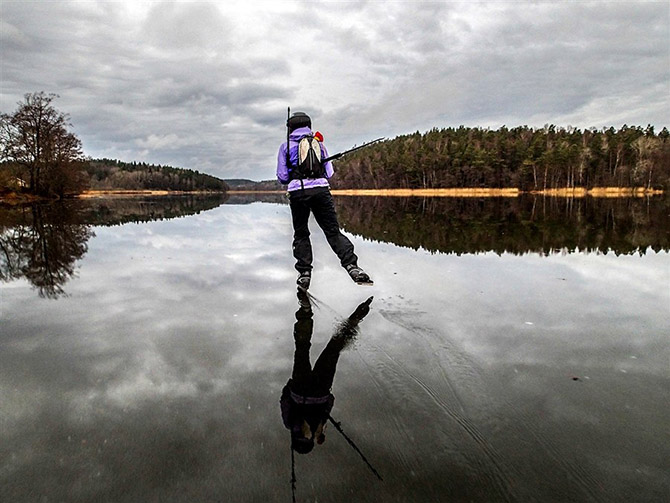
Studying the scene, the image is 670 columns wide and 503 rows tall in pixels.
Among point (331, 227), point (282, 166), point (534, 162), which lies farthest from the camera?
point (534, 162)

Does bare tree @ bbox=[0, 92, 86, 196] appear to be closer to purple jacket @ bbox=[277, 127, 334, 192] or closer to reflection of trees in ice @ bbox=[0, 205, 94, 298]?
reflection of trees in ice @ bbox=[0, 205, 94, 298]

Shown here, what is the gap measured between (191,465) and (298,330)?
230 cm

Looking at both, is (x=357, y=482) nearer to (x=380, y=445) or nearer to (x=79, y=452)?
(x=380, y=445)

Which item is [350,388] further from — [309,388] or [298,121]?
[298,121]

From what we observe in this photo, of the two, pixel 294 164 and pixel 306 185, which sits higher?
pixel 294 164

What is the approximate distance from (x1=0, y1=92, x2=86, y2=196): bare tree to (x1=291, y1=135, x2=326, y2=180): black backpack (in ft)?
146

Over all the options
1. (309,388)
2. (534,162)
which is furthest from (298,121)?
(534,162)

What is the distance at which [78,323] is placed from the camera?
4637 millimetres

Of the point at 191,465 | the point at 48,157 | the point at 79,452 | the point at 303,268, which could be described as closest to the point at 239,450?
the point at 191,465

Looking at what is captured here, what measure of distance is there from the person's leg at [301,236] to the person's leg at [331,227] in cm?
19

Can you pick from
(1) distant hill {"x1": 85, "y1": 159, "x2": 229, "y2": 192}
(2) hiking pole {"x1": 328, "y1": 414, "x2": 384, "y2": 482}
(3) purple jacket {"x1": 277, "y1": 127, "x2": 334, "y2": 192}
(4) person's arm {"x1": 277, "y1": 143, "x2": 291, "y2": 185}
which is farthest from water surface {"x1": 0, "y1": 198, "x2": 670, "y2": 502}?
(1) distant hill {"x1": 85, "y1": 159, "x2": 229, "y2": 192}

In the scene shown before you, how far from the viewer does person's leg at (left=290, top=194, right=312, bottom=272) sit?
21.5ft

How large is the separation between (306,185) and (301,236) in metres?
0.87

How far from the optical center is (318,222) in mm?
6688
